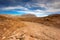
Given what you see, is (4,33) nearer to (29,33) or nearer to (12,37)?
(12,37)

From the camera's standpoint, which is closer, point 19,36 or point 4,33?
point 19,36

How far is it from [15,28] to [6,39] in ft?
3.23

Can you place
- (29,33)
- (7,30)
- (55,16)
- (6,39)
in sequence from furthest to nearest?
(55,16) → (7,30) → (29,33) → (6,39)

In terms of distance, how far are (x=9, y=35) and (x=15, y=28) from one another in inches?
25.0

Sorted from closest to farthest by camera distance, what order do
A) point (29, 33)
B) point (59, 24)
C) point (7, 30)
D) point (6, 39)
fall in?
point (6, 39)
point (29, 33)
point (7, 30)
point (59, 24)

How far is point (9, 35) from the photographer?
5.05 metres

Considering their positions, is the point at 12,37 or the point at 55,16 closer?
the point at 12,37

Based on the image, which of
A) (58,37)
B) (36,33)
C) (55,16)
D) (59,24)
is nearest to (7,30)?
(36,33)

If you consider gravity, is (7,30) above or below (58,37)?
above

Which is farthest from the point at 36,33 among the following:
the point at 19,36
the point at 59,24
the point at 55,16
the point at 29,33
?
the point at 55,16

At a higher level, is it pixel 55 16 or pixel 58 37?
pixel 55 16

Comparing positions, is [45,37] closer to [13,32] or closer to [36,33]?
[36,33]

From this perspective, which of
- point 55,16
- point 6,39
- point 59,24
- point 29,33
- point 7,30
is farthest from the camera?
point 55,16

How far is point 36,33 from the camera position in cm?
→ 516
